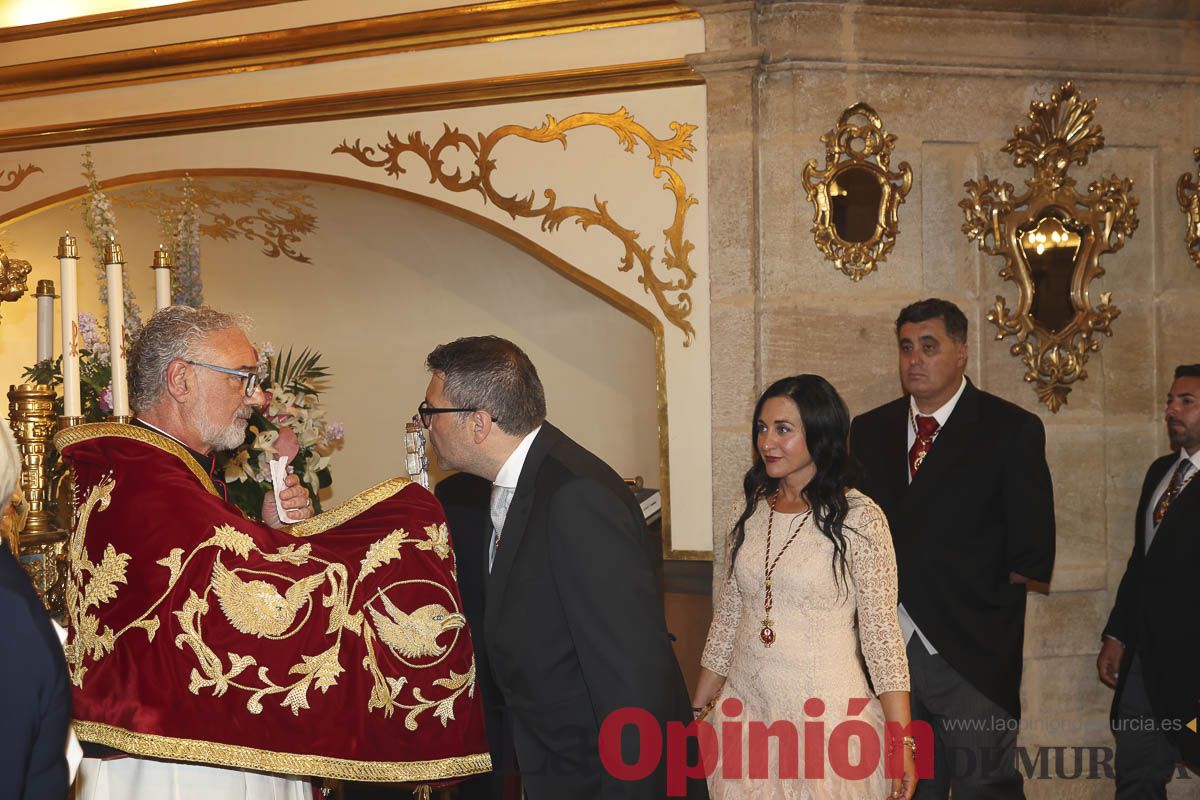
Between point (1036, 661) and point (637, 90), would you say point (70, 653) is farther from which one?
point (1036, 661)

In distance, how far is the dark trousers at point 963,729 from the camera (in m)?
3.80

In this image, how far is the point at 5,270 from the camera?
9.96 feet

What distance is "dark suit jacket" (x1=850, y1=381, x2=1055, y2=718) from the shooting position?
376cm

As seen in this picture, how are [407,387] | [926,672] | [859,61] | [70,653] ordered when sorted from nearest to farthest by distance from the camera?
1. [70,653]
2. [926,672]
3. [859,61]
4. [407,387]

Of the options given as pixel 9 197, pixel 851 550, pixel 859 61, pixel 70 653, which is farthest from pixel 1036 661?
pixel 9 197

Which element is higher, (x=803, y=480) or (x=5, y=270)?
(x=5, y=270)

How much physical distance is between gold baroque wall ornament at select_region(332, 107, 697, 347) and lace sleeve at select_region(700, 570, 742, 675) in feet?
4.75

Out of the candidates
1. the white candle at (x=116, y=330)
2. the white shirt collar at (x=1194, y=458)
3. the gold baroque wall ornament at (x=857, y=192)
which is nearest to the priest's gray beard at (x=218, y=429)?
the white candle at (x=116, y=330)

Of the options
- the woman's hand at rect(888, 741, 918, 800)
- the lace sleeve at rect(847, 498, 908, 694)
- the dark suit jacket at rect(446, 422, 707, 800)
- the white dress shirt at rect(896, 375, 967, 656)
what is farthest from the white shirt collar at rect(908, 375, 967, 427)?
the dark suit jacket at rect(446, 422, 707, 800)

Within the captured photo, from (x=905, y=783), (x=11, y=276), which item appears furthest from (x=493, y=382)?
(x=11, y=276)

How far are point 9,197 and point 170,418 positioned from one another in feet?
11.6

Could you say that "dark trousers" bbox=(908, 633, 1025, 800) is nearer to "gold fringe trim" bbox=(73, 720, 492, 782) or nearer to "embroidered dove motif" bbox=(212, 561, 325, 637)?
"gold fringe trim" bbox=(73, 720, 492, 782)

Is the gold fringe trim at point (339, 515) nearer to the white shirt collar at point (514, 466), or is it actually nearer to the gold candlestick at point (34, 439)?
the white shirt collar at point (514, 466)

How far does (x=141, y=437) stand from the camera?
235 centimetres
